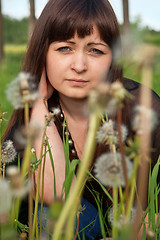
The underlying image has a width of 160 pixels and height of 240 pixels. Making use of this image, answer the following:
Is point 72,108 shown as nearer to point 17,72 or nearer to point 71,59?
point 71,59

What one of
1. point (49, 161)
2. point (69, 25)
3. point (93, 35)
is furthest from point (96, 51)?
point (49, 161)

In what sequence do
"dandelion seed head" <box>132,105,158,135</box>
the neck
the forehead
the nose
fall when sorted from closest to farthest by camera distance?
"dandelion seed head" <box>132,105,158,135</box>, the nose, the forehead, the neck

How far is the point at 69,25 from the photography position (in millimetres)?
1838

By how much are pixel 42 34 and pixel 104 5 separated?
16.0 inches

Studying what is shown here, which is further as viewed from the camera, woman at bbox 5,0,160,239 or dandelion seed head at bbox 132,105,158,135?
woman at bbox 5,0,160,239

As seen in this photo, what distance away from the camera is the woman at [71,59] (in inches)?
68.4

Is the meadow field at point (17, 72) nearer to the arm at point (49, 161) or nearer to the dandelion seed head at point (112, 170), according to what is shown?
the dandelion seed head at point (112, 170)

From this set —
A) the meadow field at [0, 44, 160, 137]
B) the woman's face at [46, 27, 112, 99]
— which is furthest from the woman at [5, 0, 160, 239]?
the meadow field at [0, 44, 160, 137]

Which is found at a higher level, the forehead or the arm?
the forehead

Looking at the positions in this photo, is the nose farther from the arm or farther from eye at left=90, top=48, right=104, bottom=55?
the arm

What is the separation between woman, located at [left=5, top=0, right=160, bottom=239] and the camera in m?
1.74

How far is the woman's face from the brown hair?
0.04m

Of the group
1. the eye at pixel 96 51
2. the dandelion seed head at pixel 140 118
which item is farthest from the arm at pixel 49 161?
the dandelion seed head at pixel 140 118

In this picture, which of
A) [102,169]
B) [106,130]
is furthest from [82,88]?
[102,169]
